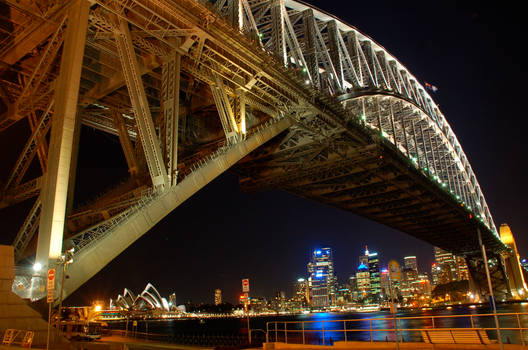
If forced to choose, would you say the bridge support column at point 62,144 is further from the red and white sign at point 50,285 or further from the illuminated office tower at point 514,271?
the illuminated office tower at point 514,271

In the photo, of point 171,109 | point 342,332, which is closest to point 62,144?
point 171,109

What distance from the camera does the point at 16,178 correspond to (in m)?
18.3

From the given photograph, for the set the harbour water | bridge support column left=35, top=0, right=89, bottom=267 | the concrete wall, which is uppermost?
bridge support column left=35, top=0, right=89, bottom=267

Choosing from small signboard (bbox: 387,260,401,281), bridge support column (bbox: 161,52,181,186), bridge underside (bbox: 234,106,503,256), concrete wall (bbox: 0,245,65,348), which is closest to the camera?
concrete wall (bbox: 0,245,65,348)

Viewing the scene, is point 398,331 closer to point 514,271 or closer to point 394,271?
point 394,271

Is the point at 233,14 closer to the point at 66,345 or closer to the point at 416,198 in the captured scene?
the point at 66,345

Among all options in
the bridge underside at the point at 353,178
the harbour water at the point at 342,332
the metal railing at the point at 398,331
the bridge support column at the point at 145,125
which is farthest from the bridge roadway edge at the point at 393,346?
the bridge underside at the point at 353,178

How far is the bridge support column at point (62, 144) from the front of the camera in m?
11.9

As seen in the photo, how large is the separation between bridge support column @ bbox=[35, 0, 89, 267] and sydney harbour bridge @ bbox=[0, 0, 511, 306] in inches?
1.6

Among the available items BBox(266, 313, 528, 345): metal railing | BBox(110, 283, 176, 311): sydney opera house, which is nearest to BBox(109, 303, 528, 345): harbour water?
BBox(266, 313, 528, 345): metal railing

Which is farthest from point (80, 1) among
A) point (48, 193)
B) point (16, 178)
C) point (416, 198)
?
point (416, 198)

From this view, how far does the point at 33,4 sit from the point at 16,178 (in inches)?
301

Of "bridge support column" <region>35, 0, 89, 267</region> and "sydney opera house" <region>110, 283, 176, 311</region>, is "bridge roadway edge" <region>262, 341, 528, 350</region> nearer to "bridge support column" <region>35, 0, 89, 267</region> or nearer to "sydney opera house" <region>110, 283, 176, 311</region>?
"bridge support column" <region>35, 0, 89, 267</region>

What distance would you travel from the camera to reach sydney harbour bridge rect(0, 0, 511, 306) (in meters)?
13.8
